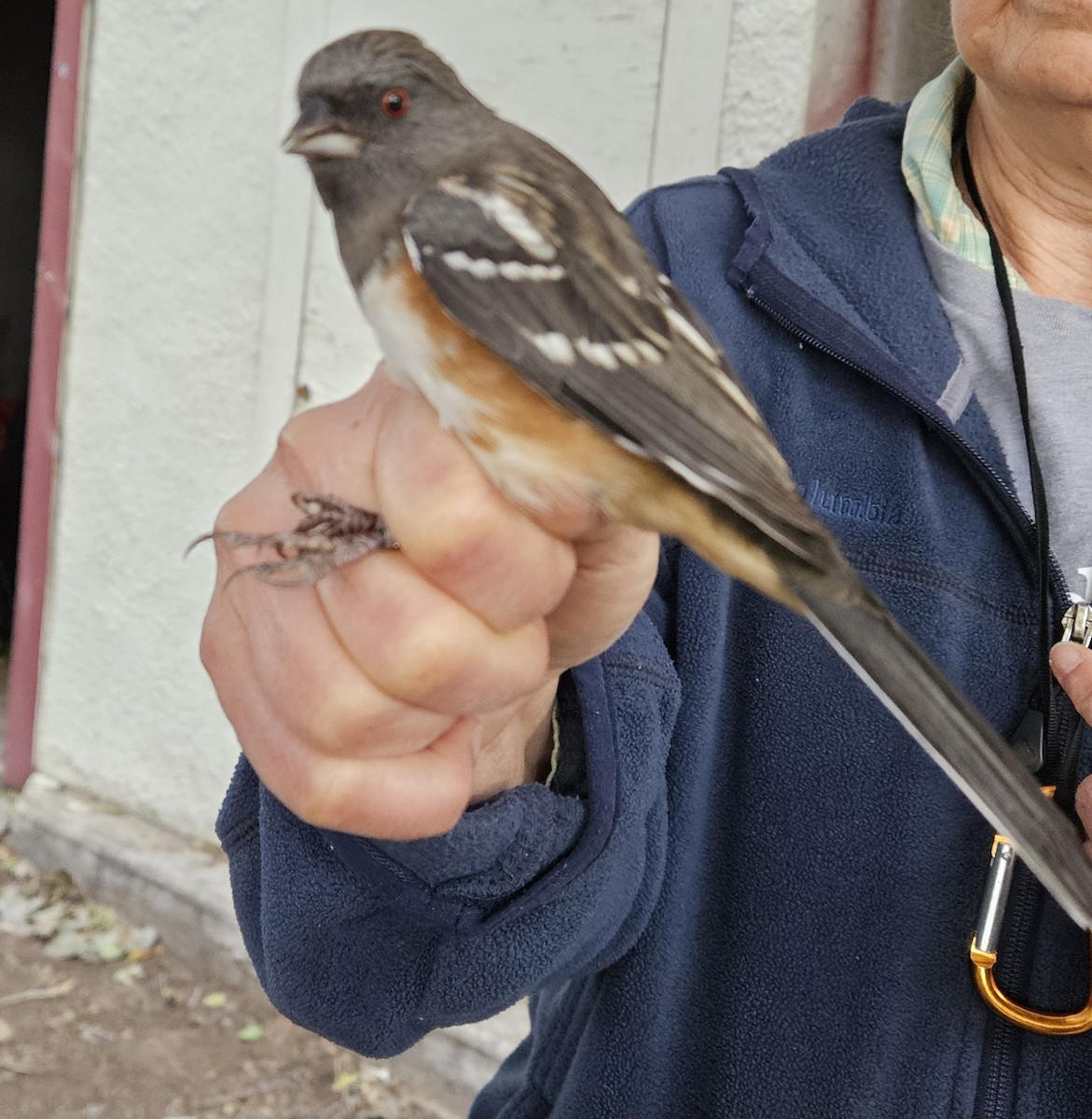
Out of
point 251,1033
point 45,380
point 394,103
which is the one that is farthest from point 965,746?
point 45,380

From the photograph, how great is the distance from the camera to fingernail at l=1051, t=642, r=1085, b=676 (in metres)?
1.25

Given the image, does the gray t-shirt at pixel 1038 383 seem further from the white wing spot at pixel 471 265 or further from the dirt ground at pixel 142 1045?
the dirt ground at pixel 142 1045

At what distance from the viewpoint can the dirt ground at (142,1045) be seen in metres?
3.18

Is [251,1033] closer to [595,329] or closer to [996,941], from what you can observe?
[996,941]

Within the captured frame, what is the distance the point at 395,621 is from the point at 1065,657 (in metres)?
0.75

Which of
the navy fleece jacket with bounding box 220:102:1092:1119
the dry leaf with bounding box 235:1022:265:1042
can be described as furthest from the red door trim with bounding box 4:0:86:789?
the navy fleece jacket with bounding box 220:102:1092:1119

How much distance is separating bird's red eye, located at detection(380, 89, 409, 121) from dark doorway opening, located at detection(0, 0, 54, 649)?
640 cm

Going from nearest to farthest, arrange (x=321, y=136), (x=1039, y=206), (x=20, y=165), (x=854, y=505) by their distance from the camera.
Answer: (x=321, y=136) < (x=854, y=505) < (x=1039, y=206) < (x=20, y=165)

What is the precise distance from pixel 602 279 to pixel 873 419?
21.6 inches

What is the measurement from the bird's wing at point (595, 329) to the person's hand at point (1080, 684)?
370 mm

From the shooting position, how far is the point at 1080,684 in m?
1.23

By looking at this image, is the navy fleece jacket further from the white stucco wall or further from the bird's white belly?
the white stucco wall

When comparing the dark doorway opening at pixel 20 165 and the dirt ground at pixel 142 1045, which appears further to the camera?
the dark doorway opening at pixel 20 165

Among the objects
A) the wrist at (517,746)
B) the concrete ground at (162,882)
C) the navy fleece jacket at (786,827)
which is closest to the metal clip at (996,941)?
the navy fleece jacket at (786,827)
